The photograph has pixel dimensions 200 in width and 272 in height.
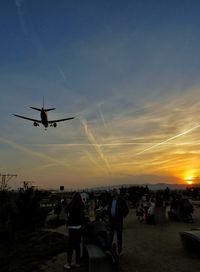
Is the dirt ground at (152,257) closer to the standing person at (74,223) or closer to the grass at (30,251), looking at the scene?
the grass at (30,251)

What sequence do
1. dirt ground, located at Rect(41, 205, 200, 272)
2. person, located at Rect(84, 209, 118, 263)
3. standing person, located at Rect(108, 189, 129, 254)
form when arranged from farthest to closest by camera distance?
standing person, located at Rect(108, 189, 129, 254), dirt ground, located at Rect(41, 205, 200, 272), person, located at Rect(84, 209, 118, 263)

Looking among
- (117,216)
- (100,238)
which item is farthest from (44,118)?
(100,238)

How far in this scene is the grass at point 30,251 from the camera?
10016mm

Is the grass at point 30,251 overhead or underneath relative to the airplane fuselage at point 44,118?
underneath

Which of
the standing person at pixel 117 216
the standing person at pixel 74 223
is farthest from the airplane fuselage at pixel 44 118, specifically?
the standing person at pixel 74 223

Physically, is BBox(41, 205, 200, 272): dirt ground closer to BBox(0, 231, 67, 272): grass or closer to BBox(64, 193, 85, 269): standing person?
BBox(0, 231, 67, 272): grass

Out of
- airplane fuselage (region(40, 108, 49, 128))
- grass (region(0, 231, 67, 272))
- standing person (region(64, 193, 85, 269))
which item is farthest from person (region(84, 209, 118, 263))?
airplane fuselage (region(40, 108, 49, 128))

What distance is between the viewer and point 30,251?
478 inches

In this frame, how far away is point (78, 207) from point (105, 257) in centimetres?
163

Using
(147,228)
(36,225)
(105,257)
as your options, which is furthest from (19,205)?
(105,257)

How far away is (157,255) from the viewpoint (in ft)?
33.4

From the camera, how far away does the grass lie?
1002 cm

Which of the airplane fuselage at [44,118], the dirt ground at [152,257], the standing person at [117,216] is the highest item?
the airplane fuselage at [44,118]

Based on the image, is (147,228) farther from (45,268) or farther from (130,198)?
(130,198)
